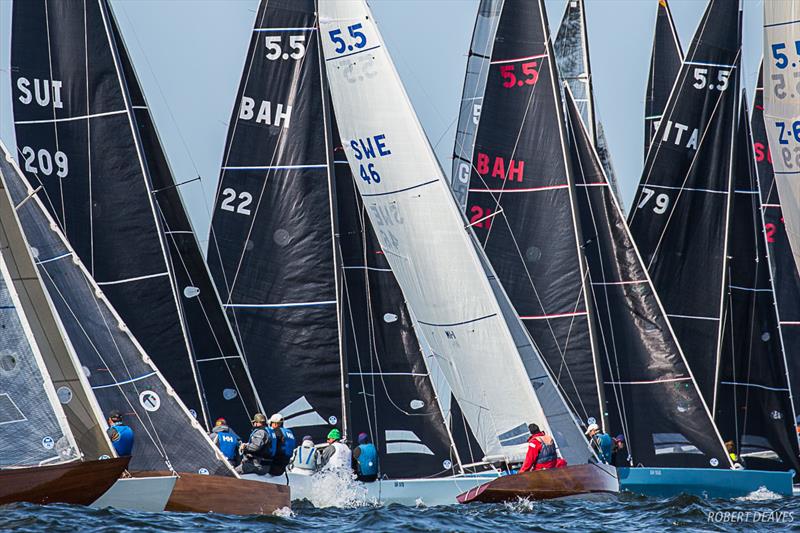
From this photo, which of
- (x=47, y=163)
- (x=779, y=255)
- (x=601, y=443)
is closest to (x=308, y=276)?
(x=47, y=163)

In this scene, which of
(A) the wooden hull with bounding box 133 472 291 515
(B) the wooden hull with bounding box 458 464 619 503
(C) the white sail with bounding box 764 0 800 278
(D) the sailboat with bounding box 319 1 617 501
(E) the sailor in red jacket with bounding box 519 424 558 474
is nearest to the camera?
(A) the wooden hull with bounding box 133 472 291 515

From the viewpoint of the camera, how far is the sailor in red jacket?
19547 millimetres

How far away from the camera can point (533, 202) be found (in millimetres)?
25578

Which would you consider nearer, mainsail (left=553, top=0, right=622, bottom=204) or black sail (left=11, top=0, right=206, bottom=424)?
black sail (left=11, top=0, right=206, bottom=424)

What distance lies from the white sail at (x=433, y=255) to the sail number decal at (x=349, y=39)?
0.05 feet

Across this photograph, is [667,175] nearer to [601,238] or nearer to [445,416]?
[601,238]

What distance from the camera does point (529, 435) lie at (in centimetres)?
2036

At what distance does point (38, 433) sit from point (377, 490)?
5699 mm

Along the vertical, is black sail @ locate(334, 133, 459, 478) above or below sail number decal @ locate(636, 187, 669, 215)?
below

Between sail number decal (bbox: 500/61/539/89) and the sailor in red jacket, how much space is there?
7.78 metres

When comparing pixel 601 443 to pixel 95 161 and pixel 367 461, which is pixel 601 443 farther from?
pixel 95 161

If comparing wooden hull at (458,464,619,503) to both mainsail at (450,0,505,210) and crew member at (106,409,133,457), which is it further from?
mainsail at (450,0,505,210)
